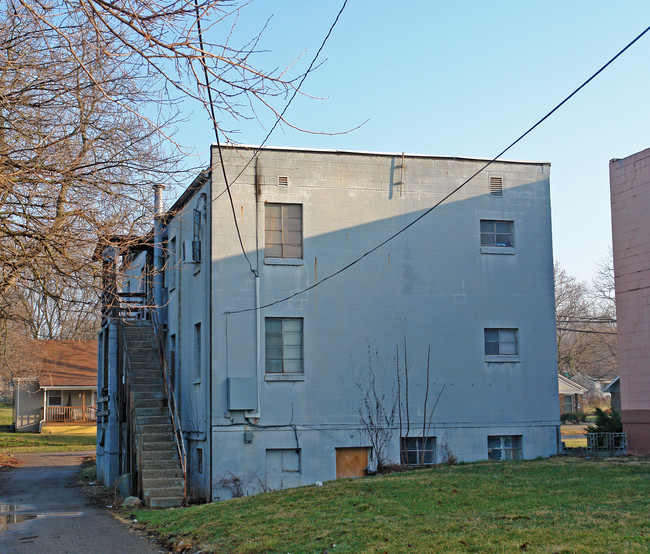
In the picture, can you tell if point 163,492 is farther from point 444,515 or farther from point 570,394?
point 570,394

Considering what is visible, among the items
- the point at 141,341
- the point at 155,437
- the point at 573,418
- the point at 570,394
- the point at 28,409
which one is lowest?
the point at 573,418

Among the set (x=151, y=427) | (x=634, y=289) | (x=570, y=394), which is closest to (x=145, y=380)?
(x=151, y=427)

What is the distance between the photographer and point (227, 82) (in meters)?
7.08

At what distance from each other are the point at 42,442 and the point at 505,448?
3247 centimetres

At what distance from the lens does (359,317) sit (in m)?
20.2

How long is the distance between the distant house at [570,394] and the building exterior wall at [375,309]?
40.2 m

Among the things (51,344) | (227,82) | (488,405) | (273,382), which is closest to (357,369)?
(273,382)

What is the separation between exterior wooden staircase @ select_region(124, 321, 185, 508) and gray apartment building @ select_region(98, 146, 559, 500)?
0.72 meters

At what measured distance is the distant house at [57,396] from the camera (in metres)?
51.2

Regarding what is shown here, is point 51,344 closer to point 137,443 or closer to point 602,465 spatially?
point 137,443

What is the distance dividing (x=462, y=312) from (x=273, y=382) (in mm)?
5373

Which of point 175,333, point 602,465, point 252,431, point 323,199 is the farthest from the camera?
point 175,333

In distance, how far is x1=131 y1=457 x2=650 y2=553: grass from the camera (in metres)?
8.67

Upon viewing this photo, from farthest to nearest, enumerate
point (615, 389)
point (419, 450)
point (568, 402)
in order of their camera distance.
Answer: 1. point (568, 402)
2. point (615, 389)
3. point (419, 450)
